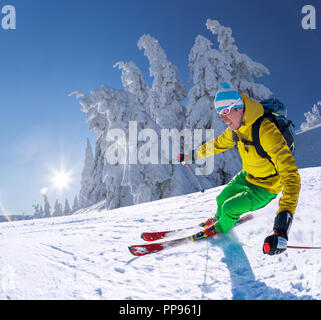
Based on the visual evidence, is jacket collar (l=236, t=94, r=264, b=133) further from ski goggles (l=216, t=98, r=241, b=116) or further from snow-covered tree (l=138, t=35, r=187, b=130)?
snow-covered tree (l=138, t=35, r=187, b=130)

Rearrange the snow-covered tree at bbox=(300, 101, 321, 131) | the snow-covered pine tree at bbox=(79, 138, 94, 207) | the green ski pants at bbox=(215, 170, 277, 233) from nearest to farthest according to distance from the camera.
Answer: the green ski pants at bbox=(215, 170, 277, 233) < the snow-covered pine tree at bbox=(79, 138, 94, 207) < the snow-covered tree at bbox=(300, 101, 321, 131)

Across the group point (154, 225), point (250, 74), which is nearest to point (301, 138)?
point (250, 74)

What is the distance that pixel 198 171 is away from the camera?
54.5 feet

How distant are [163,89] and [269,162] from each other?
22.0m

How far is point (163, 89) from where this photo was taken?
2292 centimetres

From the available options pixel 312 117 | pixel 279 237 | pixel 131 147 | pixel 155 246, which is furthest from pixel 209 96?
pixel 312 117

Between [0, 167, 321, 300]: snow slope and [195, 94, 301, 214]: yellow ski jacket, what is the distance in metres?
0.55

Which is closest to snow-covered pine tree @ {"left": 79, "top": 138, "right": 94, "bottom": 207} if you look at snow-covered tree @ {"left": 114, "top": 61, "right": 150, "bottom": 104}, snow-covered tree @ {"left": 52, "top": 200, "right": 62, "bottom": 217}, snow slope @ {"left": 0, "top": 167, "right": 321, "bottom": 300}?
snow-covered tree @ {"left": 52, "top": 200, "right": 62, "bottom": 217}

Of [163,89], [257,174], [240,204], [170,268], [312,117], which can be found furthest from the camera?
[312,117]

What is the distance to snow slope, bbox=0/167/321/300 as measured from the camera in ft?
5.28

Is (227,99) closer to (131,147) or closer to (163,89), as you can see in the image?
(131,147)

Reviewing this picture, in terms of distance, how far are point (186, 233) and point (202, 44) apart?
21530 mm

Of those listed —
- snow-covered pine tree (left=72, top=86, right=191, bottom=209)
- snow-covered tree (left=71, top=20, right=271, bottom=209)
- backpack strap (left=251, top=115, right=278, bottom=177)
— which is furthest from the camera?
snow-covered tree (left=71, top=20, right=271, bottom=209)
